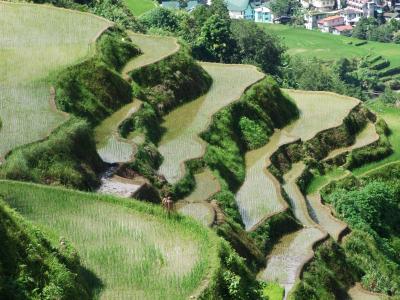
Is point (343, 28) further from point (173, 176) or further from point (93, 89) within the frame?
point (173, 176)

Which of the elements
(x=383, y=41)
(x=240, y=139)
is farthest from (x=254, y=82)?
(x=383, y=41)

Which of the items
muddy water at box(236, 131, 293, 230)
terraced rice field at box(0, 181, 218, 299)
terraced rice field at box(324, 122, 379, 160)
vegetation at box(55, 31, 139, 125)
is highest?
terraced rice field at box(0, 181, 218, 299)

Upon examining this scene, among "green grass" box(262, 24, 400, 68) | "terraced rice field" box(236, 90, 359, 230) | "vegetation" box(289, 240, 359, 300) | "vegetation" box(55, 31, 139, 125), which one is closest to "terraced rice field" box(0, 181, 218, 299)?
"vegetation" box(289, 240, 359, 300)

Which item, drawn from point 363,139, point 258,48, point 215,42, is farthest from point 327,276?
point 258,48

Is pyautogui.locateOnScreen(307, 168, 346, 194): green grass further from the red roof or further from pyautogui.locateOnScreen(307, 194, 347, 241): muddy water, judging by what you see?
the red roof

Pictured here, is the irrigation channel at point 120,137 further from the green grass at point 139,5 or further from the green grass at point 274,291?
the green grass at point 139,5

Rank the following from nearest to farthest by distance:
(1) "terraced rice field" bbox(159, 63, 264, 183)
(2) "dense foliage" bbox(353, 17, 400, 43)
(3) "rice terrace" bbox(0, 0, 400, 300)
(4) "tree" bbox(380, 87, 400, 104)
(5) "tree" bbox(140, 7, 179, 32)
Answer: (3) "rice terrace" bbox(0, 0, 400, 300) → (1) "terraced rice field" bbox(159, 63, 264, 183) → (5) "tree" bbox(140, 7, 179, 32) → (4) "tree" bbox(380, 87, 400, 104) → (2) "dense foliage" bbox(353, 17, 400, 43)

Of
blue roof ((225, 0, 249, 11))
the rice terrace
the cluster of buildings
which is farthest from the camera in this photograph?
blue roof ((225, 0, 249, 11))

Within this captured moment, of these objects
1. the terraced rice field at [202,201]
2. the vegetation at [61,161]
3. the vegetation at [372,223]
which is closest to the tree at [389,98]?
the vegetation at [372,223]
